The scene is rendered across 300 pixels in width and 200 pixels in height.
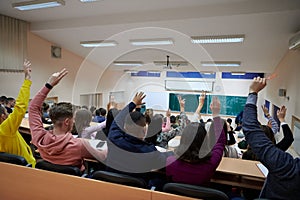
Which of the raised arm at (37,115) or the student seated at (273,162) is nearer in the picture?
the student seated at (273,162)

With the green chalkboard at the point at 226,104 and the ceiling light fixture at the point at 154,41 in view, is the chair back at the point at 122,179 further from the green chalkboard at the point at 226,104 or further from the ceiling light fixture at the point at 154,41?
the green chalkboard at the point at 226,104

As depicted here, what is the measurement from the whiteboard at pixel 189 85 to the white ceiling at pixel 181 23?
3.08m

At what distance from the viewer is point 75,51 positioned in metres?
7.21

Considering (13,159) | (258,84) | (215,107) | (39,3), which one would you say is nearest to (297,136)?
(215,107)

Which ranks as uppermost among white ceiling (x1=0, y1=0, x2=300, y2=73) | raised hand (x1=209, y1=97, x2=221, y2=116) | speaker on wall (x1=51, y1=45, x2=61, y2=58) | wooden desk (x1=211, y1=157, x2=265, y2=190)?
white ceiling (x1=0, y1=0, x2=300, y2=73)

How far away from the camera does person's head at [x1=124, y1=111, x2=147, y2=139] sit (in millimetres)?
1579

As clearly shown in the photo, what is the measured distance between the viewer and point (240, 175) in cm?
157

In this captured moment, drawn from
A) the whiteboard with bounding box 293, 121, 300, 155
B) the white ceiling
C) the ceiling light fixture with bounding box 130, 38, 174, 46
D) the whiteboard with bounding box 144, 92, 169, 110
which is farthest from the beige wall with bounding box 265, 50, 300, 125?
the whiteboard with bounding box 144, 92, 169, 110


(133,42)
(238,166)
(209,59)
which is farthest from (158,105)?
(238,166)

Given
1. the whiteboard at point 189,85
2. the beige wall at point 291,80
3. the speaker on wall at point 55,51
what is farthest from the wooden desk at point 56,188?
the whiteboard at point 189,85

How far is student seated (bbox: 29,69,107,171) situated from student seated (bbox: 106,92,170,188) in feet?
0.56

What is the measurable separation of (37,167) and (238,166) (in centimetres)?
163

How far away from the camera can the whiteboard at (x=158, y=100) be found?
33.9 feet

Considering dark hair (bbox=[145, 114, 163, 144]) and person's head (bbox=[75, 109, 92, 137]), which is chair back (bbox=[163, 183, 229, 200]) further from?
person's head (bbox=[75, 109, 92, 137])
